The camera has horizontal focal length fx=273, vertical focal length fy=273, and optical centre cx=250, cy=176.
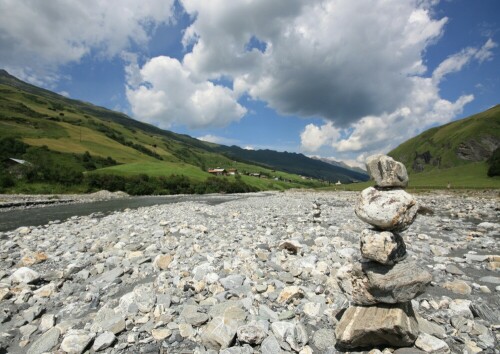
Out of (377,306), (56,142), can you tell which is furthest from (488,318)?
(56,142)

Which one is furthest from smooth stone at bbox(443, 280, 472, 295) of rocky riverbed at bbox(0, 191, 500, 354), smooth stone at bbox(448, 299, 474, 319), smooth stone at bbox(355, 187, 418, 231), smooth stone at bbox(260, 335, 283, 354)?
smooth stone at bbox(260, 335, 283, 354)

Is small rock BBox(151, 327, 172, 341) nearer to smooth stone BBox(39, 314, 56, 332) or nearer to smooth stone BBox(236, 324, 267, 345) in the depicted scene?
smooth stone BBox(236, 324, 267, 345)

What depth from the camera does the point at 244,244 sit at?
12570 millimetres

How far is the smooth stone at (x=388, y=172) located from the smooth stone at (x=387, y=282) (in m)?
1.68

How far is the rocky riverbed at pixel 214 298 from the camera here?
18.4 feet

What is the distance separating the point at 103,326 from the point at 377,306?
6059 millimetres

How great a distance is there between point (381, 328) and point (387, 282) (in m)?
0.84

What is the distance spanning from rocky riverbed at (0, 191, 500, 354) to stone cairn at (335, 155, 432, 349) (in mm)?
312

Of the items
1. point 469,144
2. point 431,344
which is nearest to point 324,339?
point 431,344

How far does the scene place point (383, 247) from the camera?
5.43m

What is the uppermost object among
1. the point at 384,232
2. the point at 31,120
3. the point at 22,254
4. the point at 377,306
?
the point at 31,120

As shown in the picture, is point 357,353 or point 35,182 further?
point 35,182

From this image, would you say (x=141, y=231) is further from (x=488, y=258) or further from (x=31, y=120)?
(x=31, y=120)

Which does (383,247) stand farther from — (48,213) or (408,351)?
(48,213)
